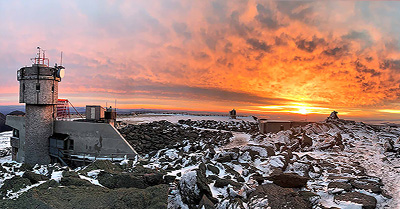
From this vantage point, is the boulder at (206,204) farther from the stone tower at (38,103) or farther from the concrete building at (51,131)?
the stone tower at (38,103)

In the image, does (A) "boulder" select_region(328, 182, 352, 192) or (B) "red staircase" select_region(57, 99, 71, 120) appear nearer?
(A) "boulder" select_region(328, 182, 352, 192)

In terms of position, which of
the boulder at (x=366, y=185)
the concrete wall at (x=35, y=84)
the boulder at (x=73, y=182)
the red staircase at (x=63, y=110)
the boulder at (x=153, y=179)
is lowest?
the boulder at (x=153, y=179)

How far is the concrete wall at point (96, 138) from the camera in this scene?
1738cm

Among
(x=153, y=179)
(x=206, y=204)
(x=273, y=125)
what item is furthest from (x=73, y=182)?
(x=273, y=125)

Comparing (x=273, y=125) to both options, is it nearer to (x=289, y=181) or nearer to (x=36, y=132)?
(x=289, y=181)

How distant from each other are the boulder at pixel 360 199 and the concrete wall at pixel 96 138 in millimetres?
14714

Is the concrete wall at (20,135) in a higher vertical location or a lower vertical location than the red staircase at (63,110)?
lower

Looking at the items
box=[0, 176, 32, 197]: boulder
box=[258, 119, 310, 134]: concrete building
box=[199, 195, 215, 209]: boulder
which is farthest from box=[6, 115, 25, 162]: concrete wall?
box=[258, 119, 310, 134]: concrete building

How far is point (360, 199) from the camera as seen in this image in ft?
21.6

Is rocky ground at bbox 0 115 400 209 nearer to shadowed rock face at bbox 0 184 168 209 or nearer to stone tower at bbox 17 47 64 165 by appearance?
shadowed rock face at bbox 0 184 168 209

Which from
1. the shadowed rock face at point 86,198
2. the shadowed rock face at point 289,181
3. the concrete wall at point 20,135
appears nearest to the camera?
the shadowed rock face at point 86,198

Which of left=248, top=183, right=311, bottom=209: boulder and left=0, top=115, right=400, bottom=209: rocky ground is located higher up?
left=248, top=183, right=311, bottom=209: boulder

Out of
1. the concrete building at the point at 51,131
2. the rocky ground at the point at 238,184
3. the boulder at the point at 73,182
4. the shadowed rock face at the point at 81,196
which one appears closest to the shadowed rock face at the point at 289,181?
the rocky ground at the point at 238,184

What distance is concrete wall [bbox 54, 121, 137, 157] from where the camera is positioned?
17375 mm
